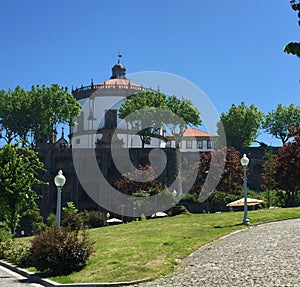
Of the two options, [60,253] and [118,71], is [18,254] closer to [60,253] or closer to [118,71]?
[60,253]

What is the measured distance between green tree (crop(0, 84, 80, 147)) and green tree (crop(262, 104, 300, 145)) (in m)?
34.9

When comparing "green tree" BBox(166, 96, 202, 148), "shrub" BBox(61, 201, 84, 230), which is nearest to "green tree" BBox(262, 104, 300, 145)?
"green tree" BBox(166, 96, 202, 148)

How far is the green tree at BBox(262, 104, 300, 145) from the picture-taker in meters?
81.6

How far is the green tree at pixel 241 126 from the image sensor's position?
80438 millimetres

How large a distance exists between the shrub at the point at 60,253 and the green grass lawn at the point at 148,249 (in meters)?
0.46

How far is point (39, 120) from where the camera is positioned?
221 feet

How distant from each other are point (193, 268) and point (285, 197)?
2997 centimetres

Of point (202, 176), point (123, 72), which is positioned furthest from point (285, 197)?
point (123, 72)

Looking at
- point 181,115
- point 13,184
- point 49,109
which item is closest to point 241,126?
point 181,115

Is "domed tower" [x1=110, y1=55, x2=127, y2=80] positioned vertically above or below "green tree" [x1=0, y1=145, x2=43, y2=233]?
above

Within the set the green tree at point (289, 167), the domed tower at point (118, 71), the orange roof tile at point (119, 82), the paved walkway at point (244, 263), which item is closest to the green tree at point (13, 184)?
the paved walkway at point (244, 263)

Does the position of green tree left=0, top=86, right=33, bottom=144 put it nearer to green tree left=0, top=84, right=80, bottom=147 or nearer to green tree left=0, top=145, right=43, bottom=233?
green tree left=0, top=84, right=80, bottom=147

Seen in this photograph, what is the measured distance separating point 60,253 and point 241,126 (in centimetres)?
6855

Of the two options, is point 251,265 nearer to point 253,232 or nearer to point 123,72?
point 253,232
